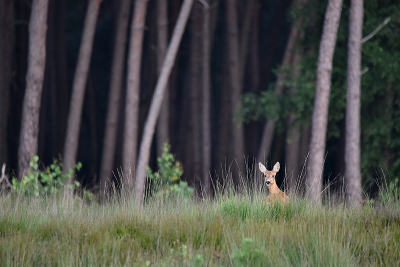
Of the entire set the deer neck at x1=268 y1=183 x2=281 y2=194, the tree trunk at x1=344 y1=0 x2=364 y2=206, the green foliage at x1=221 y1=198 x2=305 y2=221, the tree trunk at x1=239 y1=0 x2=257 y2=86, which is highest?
the tree trunk at x1=239 y1=0 x2=257 y2=86

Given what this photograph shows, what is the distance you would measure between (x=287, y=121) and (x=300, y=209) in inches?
350

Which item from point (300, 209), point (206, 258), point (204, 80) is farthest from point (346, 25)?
point (206, 258)

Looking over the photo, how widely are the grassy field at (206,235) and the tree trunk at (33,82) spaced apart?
5.02 m

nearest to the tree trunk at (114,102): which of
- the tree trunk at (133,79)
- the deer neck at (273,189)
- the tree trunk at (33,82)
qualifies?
the tree trunk at (133,79)

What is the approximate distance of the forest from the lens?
11.7 metres

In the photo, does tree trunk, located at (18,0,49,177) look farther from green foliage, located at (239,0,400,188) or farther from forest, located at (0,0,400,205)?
green foliage, located at (239,0,400,188)

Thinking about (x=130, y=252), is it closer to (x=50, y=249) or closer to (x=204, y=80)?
(x=50, y=249)

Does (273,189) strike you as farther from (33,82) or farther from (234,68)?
(234,68)

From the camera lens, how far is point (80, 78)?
559 inches

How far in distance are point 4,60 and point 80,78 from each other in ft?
7.59

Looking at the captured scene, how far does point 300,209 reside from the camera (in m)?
6.77

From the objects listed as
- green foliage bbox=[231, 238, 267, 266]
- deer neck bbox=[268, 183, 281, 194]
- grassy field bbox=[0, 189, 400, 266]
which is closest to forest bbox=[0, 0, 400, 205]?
deer neck bbox=[268, 183, 281, 194]

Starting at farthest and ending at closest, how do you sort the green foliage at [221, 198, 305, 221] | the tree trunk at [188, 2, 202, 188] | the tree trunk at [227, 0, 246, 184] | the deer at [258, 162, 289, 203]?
1. the tree trunk at [227, 0, 246, 184]
2. the tree trunk at [188, 2, 202, 188]
3. the deer at [258, 162, 289, 203]
4. the green foliage at [221, 198, 305, 221]

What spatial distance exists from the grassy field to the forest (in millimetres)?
1343
